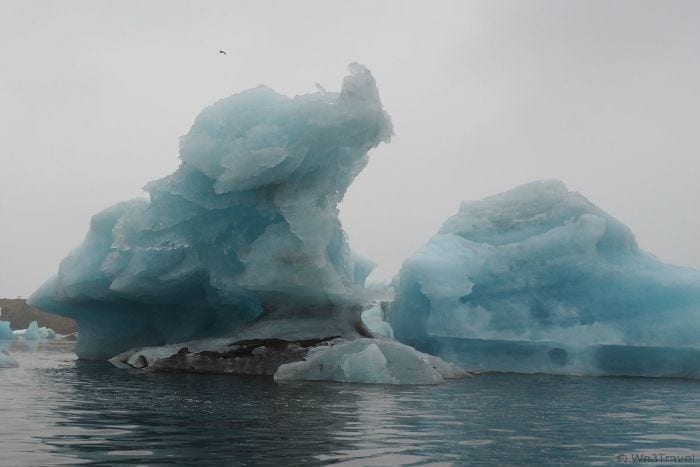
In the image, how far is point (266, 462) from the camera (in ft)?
17.5

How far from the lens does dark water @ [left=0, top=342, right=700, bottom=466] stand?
5715mm

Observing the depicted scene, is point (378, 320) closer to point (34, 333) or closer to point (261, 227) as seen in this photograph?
point (261, 227)

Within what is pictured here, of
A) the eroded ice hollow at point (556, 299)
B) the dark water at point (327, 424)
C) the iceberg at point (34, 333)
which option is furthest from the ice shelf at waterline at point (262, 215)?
the iceberg at point (34, 333)

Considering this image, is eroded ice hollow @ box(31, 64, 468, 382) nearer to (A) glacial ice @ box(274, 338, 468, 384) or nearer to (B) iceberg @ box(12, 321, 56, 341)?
(A) glacial ice @ box(274, 338, 468, 384)

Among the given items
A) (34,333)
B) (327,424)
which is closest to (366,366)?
(327,424)

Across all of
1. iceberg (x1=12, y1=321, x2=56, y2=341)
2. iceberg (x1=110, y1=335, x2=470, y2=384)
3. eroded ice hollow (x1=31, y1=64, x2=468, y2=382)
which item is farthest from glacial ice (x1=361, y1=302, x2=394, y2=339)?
iceberg (x1=12, y1=321, x2=56, y2=341)

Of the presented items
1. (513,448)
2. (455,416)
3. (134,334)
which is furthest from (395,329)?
(513,448)

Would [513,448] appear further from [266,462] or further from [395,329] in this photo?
[395,329]

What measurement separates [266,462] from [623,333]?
15.9 metres

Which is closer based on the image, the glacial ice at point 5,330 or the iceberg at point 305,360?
the iceberg at point 305,360

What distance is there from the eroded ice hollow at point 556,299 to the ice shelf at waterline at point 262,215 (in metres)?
3.49

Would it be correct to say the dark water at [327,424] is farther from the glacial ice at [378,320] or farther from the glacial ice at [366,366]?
the glacial ice at [378,320]

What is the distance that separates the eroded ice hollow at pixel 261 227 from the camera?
53.7 ft

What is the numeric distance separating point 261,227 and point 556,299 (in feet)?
28.5
